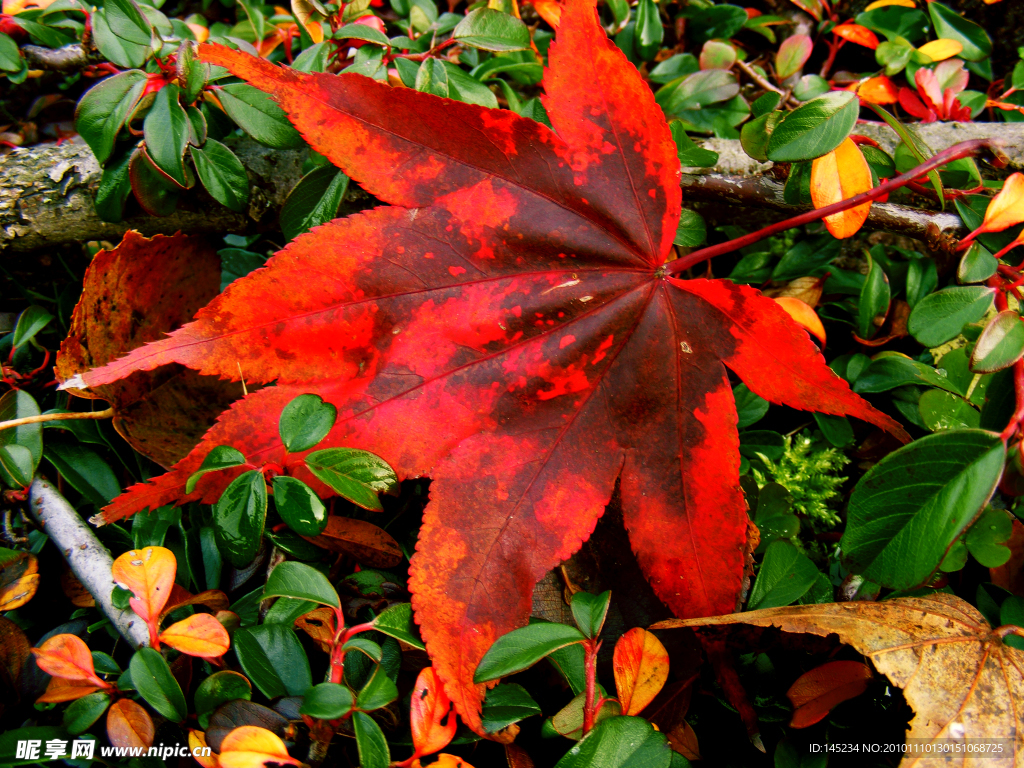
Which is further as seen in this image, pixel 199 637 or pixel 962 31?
pixel 962 31

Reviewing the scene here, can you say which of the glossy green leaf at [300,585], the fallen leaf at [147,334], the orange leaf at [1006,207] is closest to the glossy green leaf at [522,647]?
the glossy green leaf at [300,585]

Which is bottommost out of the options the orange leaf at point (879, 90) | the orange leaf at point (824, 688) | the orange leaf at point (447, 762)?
the orange leaf at point (824, 688)

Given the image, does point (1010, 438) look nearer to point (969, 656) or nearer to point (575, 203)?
point (969, 656)

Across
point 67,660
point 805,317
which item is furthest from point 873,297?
point 67,660

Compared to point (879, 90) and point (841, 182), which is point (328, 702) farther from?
point (879, 90)

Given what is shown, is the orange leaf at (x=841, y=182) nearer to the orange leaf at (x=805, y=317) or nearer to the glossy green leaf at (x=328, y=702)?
the orange leaf at (x=805, y=317)
